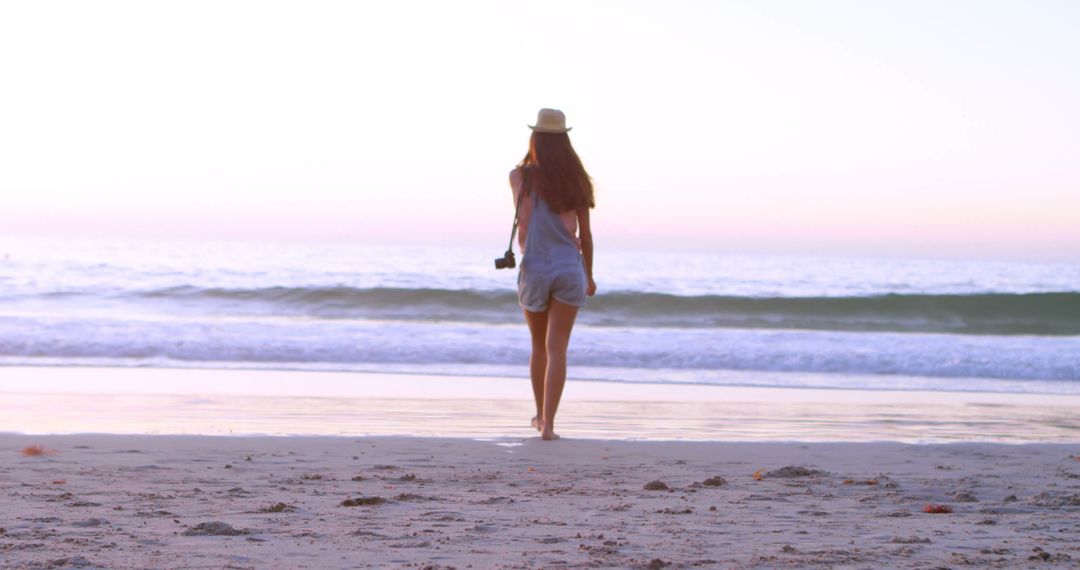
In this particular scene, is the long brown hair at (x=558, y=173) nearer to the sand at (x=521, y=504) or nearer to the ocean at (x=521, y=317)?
the sand at (x=521, y=504)

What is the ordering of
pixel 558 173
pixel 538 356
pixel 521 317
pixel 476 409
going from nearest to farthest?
pixel 558 173, pixel 538 356, pixel 476 409, pixel 521 317

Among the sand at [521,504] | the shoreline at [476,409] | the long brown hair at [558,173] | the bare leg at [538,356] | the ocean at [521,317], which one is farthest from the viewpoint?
the ocean at [521,317]

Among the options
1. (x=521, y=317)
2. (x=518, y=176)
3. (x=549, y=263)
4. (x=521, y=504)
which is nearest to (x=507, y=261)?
(x=549, y=263)

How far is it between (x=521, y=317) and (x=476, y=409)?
11506 mm

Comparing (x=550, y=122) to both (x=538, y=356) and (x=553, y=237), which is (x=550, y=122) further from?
(x=538, y=356)

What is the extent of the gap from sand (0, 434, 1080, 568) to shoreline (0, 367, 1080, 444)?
2.02 feet

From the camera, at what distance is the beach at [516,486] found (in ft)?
8.88

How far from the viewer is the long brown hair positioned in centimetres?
512

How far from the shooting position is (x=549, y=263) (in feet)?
17.0

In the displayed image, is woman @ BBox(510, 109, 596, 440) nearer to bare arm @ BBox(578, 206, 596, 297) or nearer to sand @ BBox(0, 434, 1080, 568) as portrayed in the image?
bare arm @ BBox(578, 206, 596, 297)

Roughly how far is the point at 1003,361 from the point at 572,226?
747cm

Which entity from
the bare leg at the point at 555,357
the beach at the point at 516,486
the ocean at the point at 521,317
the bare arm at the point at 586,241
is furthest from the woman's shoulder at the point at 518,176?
the ocean at the point at 521,317

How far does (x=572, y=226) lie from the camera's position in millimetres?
5238

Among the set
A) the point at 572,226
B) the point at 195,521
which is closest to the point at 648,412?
the point at 572,226
